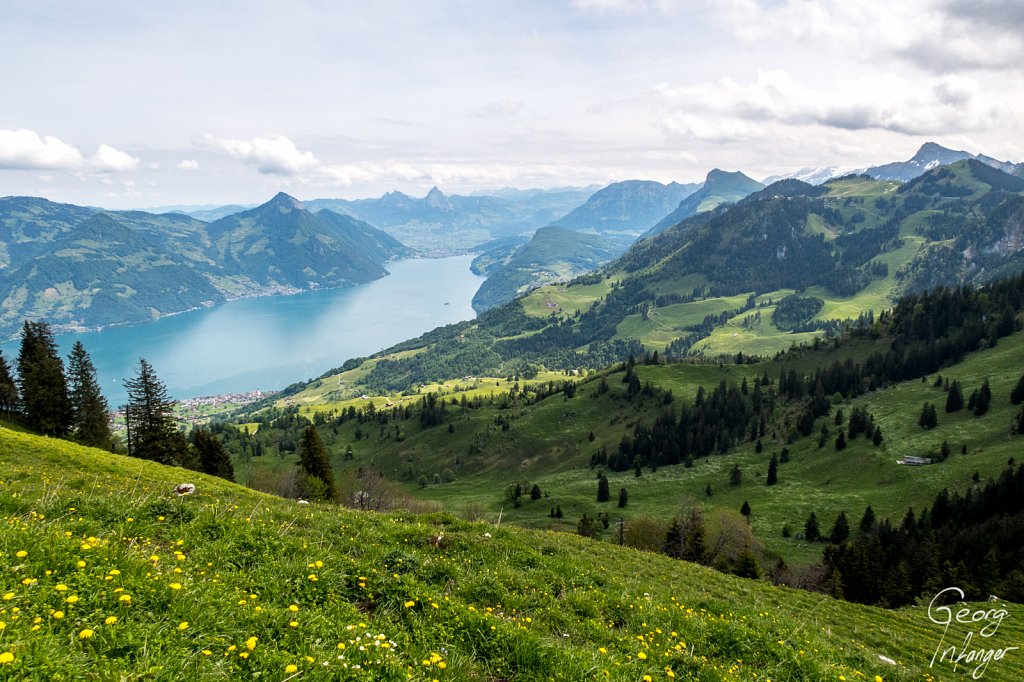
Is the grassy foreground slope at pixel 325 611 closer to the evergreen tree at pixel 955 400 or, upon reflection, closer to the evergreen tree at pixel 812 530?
the evergreen tree at pixel 812 530

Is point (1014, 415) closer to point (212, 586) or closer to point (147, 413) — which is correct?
point (212, 586)

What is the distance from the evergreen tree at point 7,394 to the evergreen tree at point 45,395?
225 centimetres

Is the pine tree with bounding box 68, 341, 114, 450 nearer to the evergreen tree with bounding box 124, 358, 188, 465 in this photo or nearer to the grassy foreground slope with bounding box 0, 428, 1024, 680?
the evergreen tree with bounding box 124, 358, 188, 465

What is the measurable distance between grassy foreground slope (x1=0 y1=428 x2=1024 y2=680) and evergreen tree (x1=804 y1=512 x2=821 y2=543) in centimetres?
8014

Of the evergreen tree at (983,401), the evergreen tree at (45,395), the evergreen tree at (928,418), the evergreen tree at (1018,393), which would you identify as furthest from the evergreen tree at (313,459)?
the evergreen tree at (1018,393)

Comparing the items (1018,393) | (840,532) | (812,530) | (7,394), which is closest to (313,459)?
(7,394)

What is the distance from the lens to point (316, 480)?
71.6 m

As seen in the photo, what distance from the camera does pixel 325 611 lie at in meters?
9.46

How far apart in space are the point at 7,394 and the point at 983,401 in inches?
7819

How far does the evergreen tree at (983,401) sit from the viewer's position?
118m

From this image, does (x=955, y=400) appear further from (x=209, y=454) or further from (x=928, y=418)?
(x=209, y=454)

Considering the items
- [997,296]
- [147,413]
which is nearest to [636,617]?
[147,413]

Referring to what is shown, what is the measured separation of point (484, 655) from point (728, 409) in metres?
182

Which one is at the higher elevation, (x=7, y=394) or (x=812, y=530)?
(x=7, y=394)
